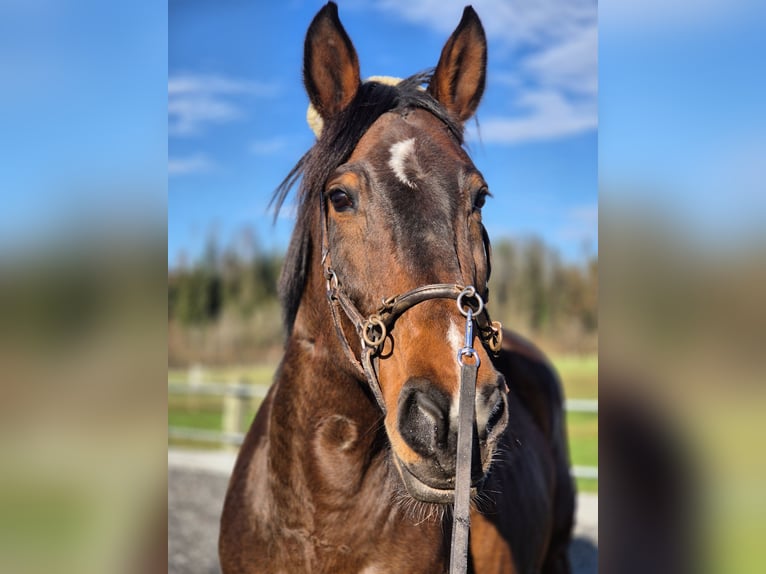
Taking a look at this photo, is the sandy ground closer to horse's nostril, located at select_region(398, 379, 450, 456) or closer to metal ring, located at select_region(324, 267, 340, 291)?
metal ring, located at select_region(324, 267, 340, 291)

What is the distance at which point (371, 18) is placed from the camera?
3.22 meters

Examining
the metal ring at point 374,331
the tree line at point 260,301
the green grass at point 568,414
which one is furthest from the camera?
the tree line at point 260,301

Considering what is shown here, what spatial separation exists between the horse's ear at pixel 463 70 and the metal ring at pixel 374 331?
3.41ft

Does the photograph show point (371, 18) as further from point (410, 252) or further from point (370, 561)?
point (370, 561)

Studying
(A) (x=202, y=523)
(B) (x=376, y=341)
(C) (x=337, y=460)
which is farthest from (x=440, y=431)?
(A) (x=202, y=523)

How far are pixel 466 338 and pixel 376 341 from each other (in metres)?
0.34

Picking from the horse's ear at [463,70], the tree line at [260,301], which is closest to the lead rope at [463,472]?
the horse's ear at [463,70]

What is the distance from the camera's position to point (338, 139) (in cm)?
227

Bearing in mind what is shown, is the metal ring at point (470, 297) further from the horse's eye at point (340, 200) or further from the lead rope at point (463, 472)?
the horse's eye at point (340, 200)

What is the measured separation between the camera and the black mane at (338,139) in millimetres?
2262

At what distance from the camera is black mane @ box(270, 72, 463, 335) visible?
226 cm

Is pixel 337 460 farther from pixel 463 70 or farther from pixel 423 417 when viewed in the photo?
pixel 463 70
